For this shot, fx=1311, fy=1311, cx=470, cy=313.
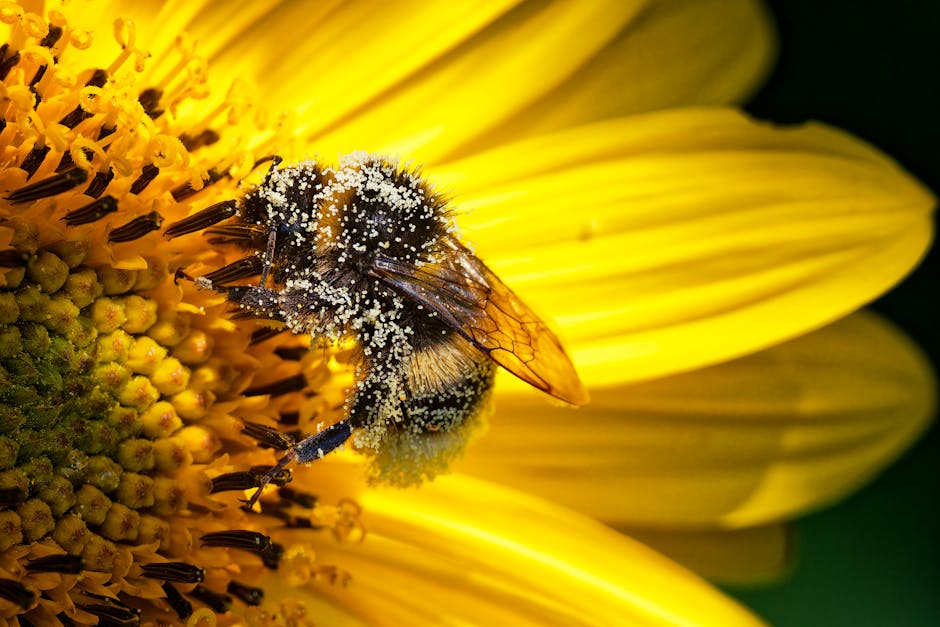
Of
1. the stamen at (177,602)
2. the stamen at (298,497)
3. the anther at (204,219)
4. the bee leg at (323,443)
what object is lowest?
the stamen at (177,602)

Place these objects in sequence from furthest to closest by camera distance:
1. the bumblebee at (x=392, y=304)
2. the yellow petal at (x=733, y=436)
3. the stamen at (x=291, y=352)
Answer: the yellow petal at (x=733, y=436)
the stamen at (x=291, y=352)
the bumblebee at (x=392, y=304)

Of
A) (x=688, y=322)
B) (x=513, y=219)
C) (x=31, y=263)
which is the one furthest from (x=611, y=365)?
(x=31, y=263)

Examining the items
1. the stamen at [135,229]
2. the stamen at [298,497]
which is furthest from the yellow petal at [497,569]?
the stamen at [135,229]

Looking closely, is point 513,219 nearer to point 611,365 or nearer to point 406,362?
point 611,365

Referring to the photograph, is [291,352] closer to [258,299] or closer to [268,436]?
[268,436]

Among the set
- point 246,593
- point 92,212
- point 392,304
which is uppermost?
point 92,212

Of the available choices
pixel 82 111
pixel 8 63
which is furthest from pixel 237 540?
pixel 8 63

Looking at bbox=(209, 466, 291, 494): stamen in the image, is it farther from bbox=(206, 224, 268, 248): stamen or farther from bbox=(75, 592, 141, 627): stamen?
bbox=(206, 224, 268, 248): stamen

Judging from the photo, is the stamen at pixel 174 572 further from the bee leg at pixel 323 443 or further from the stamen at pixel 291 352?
the stamen at pixel 291 352
